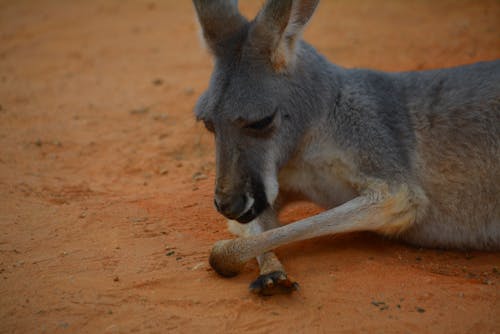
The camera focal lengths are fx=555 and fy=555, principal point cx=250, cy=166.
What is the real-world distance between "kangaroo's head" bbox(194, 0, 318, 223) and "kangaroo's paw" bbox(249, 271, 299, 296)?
1.37ft

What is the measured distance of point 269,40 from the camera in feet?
12.4

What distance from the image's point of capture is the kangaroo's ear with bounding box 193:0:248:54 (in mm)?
3998

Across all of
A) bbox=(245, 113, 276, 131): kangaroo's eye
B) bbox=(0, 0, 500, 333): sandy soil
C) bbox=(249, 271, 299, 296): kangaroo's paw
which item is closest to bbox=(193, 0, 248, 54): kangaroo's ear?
bbox=(245, 113, 276, 131): kangaroo's eye

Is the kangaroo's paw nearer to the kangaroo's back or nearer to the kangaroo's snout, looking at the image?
the kangaroo's snout

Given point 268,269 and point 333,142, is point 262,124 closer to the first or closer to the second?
point 333,142

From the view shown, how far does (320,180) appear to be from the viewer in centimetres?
420

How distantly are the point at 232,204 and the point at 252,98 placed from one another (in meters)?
0.73

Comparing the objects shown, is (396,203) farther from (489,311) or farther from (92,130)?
(92,130)

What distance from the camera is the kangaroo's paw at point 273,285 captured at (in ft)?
11.5

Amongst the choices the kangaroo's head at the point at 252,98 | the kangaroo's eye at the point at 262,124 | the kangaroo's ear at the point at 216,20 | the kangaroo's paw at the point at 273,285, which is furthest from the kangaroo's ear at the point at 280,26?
the kangaroo's paw at the point at 273,285

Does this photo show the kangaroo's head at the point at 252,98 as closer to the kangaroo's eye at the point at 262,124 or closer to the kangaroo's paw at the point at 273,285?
the kangaroo's eye at the point at 262,124

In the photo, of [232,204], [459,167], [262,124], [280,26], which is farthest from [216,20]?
[459,167]

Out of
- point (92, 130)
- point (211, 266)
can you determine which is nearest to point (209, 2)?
point (211, 266)

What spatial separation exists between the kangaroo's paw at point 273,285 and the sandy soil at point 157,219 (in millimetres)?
57
